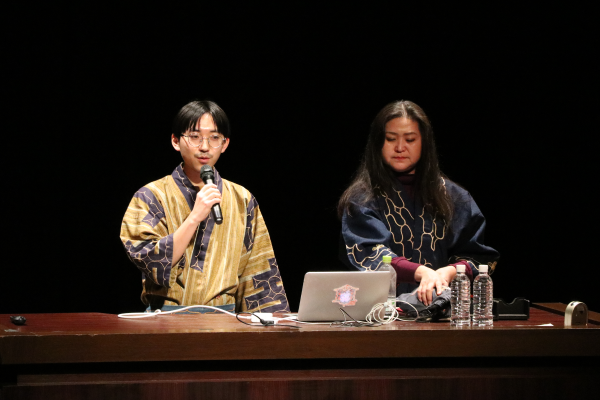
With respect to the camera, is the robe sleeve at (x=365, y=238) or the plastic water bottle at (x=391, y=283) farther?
the robe sleeve at (x=365, y=238)

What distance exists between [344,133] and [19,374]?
7.14ft

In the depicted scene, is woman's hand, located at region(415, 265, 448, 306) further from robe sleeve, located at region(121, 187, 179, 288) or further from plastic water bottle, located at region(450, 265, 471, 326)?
robe sleeve, located at region(121, 187, 179, 288)

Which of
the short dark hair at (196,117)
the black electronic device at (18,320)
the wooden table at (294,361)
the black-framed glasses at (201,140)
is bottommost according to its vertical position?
the wooden table at (294,361)

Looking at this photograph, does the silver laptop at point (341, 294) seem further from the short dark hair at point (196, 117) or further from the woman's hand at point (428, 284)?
the short dark hair at point (196, 117)

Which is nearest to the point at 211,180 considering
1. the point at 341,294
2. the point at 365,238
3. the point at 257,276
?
the point at 257,276

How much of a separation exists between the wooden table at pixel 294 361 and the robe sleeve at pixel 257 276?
641 millimetres

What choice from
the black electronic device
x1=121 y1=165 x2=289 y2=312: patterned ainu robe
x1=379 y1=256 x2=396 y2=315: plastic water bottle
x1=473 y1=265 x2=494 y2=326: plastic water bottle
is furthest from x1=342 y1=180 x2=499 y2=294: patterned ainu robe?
the black electronic device

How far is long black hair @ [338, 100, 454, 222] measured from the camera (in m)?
2.83

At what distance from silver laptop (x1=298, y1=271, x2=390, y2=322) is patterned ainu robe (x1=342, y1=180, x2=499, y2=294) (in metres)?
0.54

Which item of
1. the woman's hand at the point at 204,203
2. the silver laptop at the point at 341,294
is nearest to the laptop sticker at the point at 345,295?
the silver laptop at the point at 341,294

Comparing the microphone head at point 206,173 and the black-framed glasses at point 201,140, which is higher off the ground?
the black-framed glasses at point 201,140

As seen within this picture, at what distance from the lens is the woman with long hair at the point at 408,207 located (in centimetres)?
276

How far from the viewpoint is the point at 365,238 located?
272 cm

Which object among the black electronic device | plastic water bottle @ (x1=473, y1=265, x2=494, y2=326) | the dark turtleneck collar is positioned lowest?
the black electronic device
